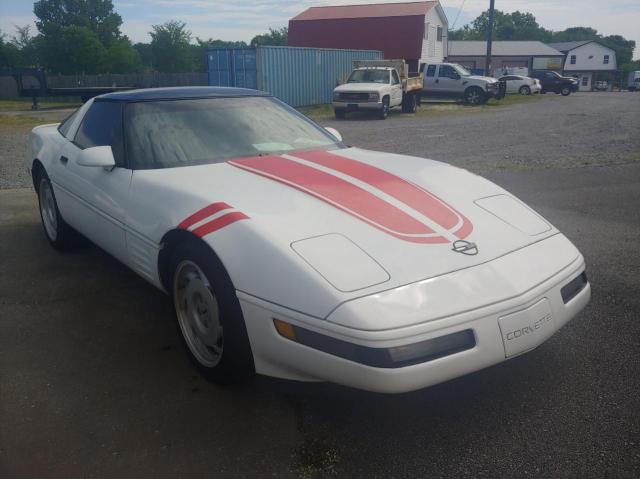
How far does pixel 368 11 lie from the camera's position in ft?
108

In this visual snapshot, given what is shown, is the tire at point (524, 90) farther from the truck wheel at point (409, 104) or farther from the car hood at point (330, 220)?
the car hood at point (330, 220)

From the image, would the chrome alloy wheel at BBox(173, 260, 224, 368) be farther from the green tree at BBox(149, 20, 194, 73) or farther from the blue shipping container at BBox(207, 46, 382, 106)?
the green tree at BBox(149, 20, 194, 73)

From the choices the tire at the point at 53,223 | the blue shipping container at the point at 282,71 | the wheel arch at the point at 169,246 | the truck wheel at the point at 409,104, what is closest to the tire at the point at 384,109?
the blue shipping container at the point at 282,71

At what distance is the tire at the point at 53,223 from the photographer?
14.9 ft

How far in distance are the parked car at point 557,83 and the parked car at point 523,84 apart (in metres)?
2.36

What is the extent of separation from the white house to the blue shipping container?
5849 centimetres

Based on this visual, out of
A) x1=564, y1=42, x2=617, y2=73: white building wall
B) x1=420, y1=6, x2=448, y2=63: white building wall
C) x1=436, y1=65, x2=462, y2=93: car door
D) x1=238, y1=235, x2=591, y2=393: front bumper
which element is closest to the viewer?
x1=238, y1=235, x2=591, y2=393: front bumper

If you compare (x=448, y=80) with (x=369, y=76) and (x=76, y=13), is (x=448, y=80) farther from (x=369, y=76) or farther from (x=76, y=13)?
(x=76, y=13)

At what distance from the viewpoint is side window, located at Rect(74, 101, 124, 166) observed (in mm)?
3549

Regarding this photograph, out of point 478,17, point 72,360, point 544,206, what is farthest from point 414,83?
point 478,17

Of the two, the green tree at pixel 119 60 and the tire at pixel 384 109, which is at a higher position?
the green tree at pixel 119 60

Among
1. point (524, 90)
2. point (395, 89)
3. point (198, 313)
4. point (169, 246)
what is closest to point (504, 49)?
point (524, 90)

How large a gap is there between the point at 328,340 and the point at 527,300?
851 mm

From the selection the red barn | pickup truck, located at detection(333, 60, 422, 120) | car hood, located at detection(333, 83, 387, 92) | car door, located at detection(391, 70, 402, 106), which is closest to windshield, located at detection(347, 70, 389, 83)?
pickup truck, located at detection(333, 60, 422, 120)
